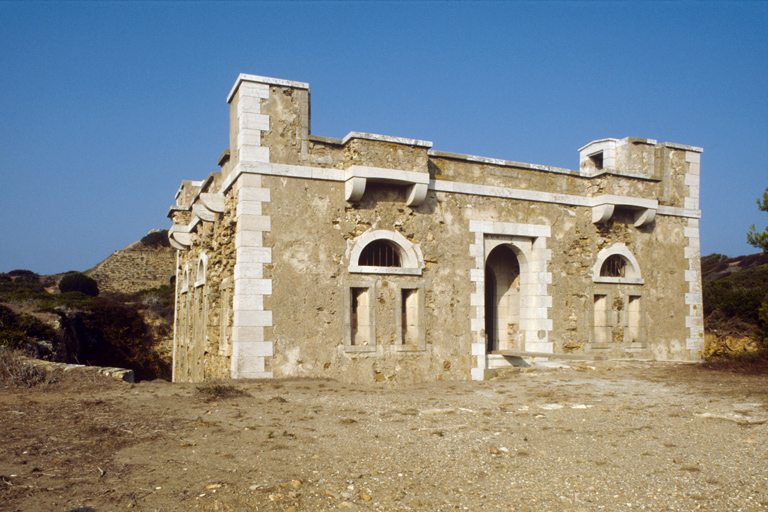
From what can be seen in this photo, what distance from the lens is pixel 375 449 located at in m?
5.21

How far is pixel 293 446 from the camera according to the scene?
5.29 meters

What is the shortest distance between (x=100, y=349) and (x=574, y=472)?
21.1 meters

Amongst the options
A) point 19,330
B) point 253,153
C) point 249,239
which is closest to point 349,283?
point 249,239

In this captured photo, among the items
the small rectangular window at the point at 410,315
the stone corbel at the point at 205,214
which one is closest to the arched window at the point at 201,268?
the stone corbel at the point at 205,214

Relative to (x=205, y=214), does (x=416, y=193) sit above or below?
above

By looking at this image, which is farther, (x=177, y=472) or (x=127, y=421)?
(x=127, y=421)

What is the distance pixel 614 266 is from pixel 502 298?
2.70 metres

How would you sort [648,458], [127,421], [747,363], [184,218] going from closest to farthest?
[648,458] → [127,421] → [747,363] → [184,218]

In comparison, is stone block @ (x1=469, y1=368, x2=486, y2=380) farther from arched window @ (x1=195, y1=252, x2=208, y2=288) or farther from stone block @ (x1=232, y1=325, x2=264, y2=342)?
arched window @ (x1=195, y1=252, x2=208, y2=288)

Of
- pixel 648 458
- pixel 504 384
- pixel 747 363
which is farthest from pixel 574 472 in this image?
pixel 747 363

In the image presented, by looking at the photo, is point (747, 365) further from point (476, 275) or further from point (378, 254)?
point (378, 254)

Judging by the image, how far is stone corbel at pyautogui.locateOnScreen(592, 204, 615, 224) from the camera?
41.1 feet

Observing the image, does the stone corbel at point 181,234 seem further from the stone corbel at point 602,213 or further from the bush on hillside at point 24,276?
the bush on hillside at point 24,276

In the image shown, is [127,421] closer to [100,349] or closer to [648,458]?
[648,458]
